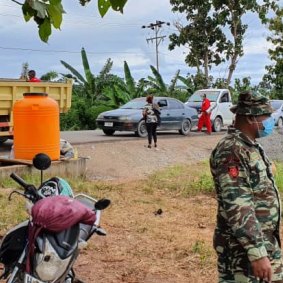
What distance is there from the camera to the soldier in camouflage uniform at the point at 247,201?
3.09 m

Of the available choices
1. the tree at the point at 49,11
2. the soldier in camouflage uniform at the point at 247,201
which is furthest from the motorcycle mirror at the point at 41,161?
the soldier in camouflage uniform at the point at 247,201

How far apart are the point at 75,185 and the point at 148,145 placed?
245 inches

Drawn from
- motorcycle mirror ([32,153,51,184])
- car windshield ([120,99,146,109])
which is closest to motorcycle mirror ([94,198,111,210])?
motorcycle mirror ([32,153,51,184])

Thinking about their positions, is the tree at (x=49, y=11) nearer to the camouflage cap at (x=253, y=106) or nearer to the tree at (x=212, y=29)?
the camouflage cap at (x=253, y=106)

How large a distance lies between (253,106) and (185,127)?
17.5 m

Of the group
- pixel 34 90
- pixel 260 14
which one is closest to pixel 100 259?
pixel 34 90

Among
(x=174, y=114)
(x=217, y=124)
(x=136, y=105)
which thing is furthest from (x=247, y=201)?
(x=217, y=124)

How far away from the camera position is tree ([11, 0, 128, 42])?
291 centimetres

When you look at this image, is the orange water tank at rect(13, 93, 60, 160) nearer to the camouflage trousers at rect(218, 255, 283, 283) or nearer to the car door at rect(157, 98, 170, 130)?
the camouflage trousers at rect(218, 255, 283, 283)

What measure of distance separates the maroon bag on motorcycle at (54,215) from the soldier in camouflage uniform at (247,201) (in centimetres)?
79

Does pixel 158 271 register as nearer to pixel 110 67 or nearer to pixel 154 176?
pixel 154 176

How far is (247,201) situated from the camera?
3113mm

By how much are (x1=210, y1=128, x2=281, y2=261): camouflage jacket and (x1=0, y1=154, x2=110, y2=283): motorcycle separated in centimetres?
71

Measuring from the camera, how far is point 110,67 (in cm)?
3150
